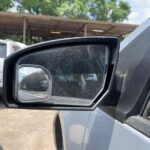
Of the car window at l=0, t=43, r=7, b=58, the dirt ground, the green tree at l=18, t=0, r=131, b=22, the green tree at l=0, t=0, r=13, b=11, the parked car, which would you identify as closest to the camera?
the parked car

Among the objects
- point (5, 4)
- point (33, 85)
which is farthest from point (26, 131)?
point (5, 4)

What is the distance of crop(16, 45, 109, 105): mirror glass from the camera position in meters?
1.82

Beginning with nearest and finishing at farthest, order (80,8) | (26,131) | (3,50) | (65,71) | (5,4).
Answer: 1. (65,71)
2. (26,131)
3. (3,50)
4. (5,4)
5. (80,8)

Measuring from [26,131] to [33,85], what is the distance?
6.39 m

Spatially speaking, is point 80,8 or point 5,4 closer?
point 5,4

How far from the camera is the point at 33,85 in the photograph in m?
1.91

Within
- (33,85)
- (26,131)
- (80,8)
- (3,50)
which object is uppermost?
(33,85)

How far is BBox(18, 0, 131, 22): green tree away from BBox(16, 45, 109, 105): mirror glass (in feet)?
117

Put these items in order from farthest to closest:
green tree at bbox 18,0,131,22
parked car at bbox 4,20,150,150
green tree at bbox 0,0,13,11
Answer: green tree at bbox 18,0,131,22 < green tree at bbox 0,0,13,11 < parked car at bbox 4,20,150,150

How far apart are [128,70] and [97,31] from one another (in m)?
24.8

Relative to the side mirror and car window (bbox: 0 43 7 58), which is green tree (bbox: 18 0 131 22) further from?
the side mirror

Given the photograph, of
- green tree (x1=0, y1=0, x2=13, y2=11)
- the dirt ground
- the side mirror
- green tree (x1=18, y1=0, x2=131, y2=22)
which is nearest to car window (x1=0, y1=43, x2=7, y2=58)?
the dirt ground

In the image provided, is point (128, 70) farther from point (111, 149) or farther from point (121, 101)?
point (111, 149)

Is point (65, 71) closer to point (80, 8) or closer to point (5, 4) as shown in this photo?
point (5, 4)
